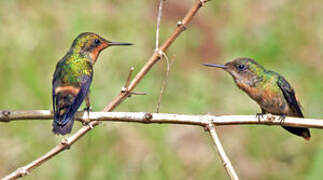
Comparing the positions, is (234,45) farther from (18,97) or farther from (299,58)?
(18,97)

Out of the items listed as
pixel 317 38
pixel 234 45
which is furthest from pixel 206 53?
pixel 317 38

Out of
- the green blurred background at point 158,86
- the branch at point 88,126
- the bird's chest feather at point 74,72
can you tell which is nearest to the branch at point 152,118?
the branch at point 88,126

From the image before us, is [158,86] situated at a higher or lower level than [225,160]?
higher

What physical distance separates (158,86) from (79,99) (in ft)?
13.0

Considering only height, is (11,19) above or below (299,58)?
above

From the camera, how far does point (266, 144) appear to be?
632 cm

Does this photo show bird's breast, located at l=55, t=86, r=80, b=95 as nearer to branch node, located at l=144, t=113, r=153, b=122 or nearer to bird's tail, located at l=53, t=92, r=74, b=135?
bird's tail, located at l=53, t=92, r=74, b=135

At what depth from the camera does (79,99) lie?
11.8 ft

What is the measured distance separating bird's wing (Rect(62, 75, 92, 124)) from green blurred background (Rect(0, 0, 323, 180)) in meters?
1.10

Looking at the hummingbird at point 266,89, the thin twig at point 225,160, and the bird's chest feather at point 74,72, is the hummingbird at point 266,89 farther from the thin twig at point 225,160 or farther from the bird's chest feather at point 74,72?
the thin twig at point 225,160

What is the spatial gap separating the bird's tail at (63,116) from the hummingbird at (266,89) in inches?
56.7

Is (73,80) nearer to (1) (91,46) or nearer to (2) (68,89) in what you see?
(2) (68,89)

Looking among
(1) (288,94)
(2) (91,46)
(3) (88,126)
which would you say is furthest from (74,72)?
(1) (288,94)

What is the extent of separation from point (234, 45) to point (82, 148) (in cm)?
309
